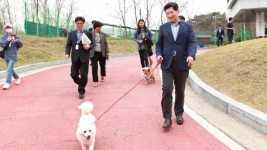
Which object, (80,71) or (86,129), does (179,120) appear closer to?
(86,129)

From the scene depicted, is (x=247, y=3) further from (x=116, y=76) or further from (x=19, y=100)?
(x=19, y=100)

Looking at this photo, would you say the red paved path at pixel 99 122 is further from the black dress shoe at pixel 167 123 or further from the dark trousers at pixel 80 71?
the dark trousers at pixel 80 71

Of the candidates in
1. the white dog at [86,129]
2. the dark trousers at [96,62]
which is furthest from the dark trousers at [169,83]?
the dark trousers at [96,62]

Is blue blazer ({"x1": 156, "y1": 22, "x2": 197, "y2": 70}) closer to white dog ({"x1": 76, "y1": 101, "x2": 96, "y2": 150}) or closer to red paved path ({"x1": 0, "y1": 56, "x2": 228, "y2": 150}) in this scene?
red paved path ({"x1": 0, "y1": 56, "x2": 228, "y2": 150})

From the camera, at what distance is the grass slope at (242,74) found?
23.6ft

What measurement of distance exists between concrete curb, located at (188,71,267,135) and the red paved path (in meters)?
0.78

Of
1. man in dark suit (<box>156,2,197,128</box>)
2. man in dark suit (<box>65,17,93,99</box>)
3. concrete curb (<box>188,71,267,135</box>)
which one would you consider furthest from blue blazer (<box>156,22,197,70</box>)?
man in dark suit (<box>65,17,93,99</box>)

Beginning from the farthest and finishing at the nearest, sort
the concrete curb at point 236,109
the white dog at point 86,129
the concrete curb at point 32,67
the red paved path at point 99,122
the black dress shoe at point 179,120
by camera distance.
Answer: the concrete curb at point 32,67 → the black dress shoe at point 179,120 → the concrete curb at point 236,109 → the red paved path at point 99,122 → the white dog at point 86,129

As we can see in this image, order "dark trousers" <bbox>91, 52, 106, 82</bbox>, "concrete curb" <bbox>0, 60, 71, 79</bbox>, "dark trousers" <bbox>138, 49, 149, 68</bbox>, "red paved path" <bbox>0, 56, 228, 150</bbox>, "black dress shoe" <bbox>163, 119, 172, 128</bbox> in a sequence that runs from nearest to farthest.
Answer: "red paved path" <bbox>0, 56, 228, 150</bbox> < "black dress shoe" <bbox>163, 119, 172, 128</bbox> < "dark trousers" <bbox>91, 52, 106, 82</bbox> < "dark trousers" <bbox>138, 49, 149, 68</bbox> < "concrete curb" <bbox>0, 60, 71, 79</bbox>

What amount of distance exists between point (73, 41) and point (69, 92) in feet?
5.17

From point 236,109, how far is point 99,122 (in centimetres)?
240

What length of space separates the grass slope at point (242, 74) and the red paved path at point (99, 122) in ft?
4.81

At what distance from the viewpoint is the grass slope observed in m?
7.18

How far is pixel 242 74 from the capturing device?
29.7 feet
